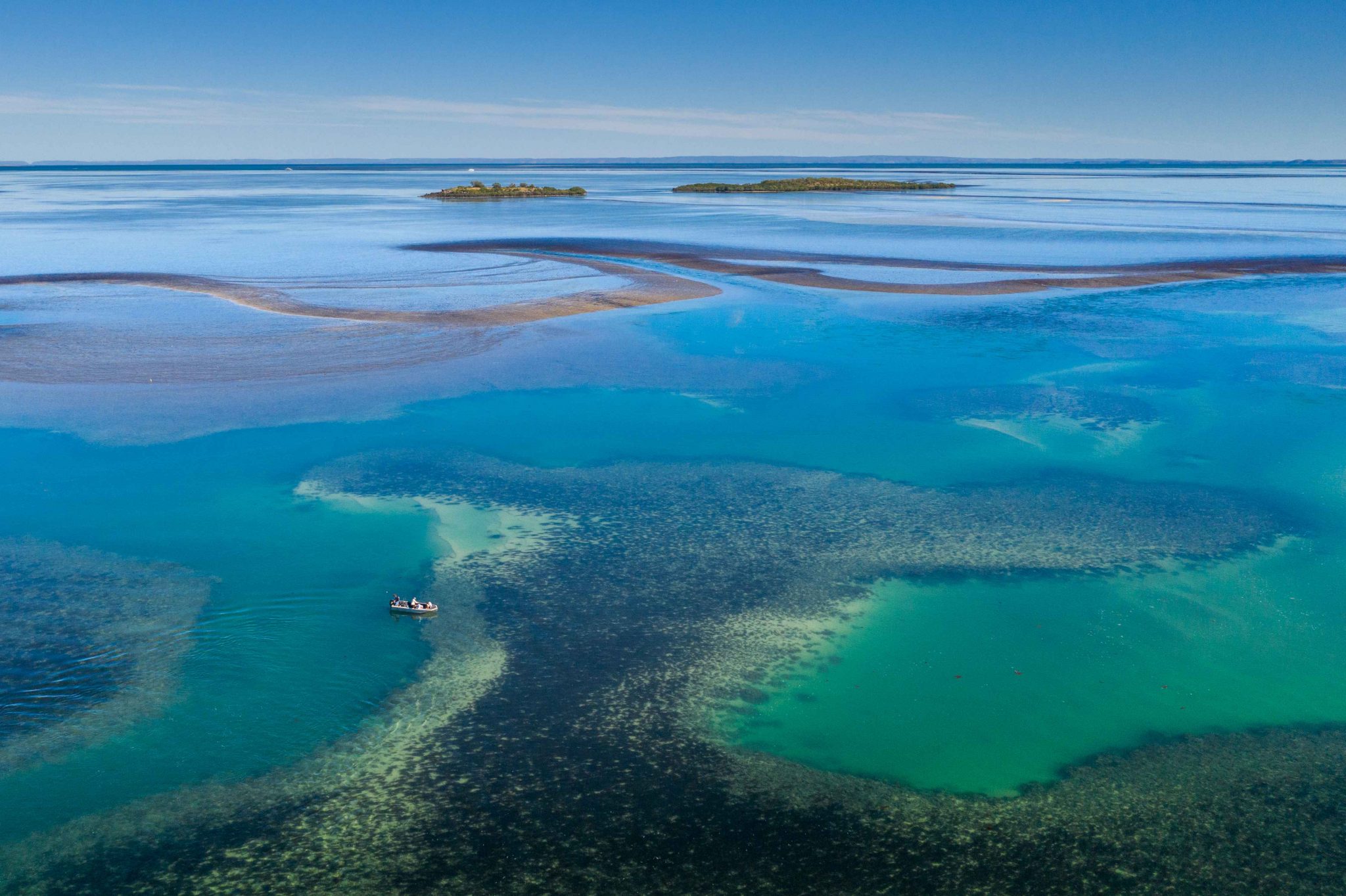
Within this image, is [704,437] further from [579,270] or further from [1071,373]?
[579,270]

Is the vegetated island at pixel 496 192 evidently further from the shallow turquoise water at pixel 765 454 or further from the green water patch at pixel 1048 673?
the green water patch at pixel 1048 673

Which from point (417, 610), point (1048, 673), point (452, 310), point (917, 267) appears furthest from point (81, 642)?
point (917, 267)

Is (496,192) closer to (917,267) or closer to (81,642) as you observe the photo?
(917,267)

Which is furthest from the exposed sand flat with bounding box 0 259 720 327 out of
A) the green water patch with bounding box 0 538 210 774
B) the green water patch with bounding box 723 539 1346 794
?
the green water patch with bounding box 723 539 1346 794

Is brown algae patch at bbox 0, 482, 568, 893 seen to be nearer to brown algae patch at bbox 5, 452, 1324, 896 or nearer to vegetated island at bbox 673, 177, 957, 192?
brown algae patch at bbox 5, 452, 1324, 896

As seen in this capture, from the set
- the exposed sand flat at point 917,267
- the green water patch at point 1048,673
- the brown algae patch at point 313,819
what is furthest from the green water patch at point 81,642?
the exposed sand flat at point 917,267

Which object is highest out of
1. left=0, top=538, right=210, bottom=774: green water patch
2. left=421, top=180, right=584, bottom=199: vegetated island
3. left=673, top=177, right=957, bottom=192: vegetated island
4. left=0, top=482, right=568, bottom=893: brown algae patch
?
left=673, top=177, right=957, bottom=192: vegetated island
